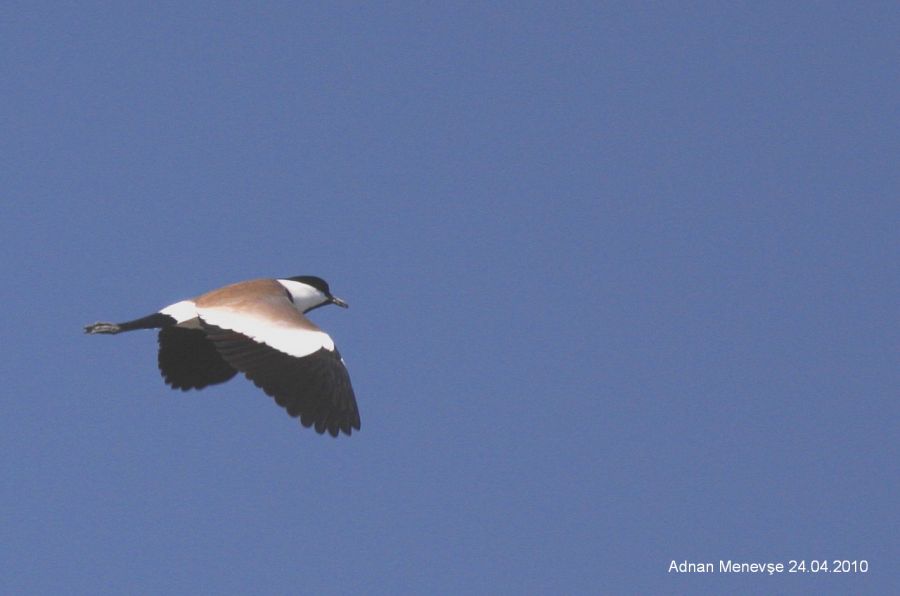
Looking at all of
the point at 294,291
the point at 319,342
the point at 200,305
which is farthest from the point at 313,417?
the point at 294,291

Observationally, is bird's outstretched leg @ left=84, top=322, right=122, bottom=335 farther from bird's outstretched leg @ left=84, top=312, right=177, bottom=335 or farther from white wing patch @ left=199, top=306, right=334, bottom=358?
white wing patch @ left=199, top=306, right=334, bottom=358

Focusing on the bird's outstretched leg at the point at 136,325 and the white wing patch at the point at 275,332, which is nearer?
the white wing patch at the point at 275,332

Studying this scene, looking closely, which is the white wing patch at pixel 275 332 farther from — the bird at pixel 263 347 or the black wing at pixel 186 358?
the black wing at pixel 186 358

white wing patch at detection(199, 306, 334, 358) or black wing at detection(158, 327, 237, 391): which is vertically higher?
black wing at detection(158, 327, 237, 391)

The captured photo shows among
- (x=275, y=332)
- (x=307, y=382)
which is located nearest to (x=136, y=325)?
(x=275, y=332)

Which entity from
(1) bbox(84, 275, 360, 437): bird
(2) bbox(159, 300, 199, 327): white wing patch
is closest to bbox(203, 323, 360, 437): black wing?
(1) bbox(84, 275, 360, 437): bird

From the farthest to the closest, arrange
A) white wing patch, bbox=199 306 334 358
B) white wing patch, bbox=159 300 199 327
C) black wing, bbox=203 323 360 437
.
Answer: white wing patch, bbox=159 300 199 327 < white wing patch, bbox=199 306 334 358 < black wing, bbox=203 323 360 437

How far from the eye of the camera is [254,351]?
60.7ft

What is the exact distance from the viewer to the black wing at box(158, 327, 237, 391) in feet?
68.7

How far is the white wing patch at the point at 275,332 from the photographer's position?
18.6 metres

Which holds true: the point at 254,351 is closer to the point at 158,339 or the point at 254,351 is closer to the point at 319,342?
the point at 319,342

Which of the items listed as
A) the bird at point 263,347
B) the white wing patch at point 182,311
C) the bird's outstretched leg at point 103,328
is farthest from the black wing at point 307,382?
the bird's outstretched leg at point 103,328

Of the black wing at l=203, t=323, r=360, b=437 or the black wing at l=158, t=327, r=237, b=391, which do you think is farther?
the black wing at l=158, t=327, r=237, b=391

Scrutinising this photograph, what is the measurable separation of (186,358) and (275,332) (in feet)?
8.30
